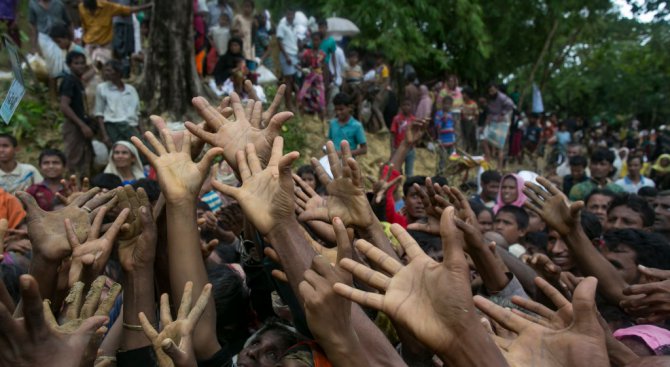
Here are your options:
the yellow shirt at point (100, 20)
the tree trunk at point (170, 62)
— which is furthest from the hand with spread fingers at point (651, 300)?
the yellow shirt at point (100, 20)

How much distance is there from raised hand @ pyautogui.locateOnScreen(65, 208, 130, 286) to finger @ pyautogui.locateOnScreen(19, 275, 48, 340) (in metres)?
0.54

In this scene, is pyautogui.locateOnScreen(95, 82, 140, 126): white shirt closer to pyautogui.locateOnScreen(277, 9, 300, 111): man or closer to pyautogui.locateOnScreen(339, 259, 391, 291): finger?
pyautogui.locateOnScreen(277, 9, 300, 111): man

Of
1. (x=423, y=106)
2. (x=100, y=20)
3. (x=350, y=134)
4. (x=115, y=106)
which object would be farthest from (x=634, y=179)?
(x=100, y=20)

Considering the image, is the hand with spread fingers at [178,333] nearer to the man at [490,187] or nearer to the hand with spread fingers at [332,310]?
the hand with spread fingers at [332,310]

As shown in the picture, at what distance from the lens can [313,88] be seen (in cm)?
1110

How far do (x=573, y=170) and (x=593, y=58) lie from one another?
84.5 ft

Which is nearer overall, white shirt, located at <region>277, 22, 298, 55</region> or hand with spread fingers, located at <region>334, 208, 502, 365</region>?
hand with spread fingers, located at <region>334, 208, 502, 365</region>

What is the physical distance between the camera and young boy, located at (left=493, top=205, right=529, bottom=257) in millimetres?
4879

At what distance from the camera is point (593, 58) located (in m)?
30.9

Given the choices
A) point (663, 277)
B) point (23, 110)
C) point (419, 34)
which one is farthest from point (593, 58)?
point (663, 277)

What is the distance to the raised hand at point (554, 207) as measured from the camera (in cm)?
309

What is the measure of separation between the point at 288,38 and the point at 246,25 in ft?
2.50

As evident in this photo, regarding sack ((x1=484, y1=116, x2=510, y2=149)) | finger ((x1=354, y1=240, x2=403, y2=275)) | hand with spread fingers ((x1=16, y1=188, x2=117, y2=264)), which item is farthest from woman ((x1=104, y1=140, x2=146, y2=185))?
sack ((x1=484, y1=116, x2=510, y2=149))

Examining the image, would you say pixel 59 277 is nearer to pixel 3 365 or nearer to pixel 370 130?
pixel 3 365
